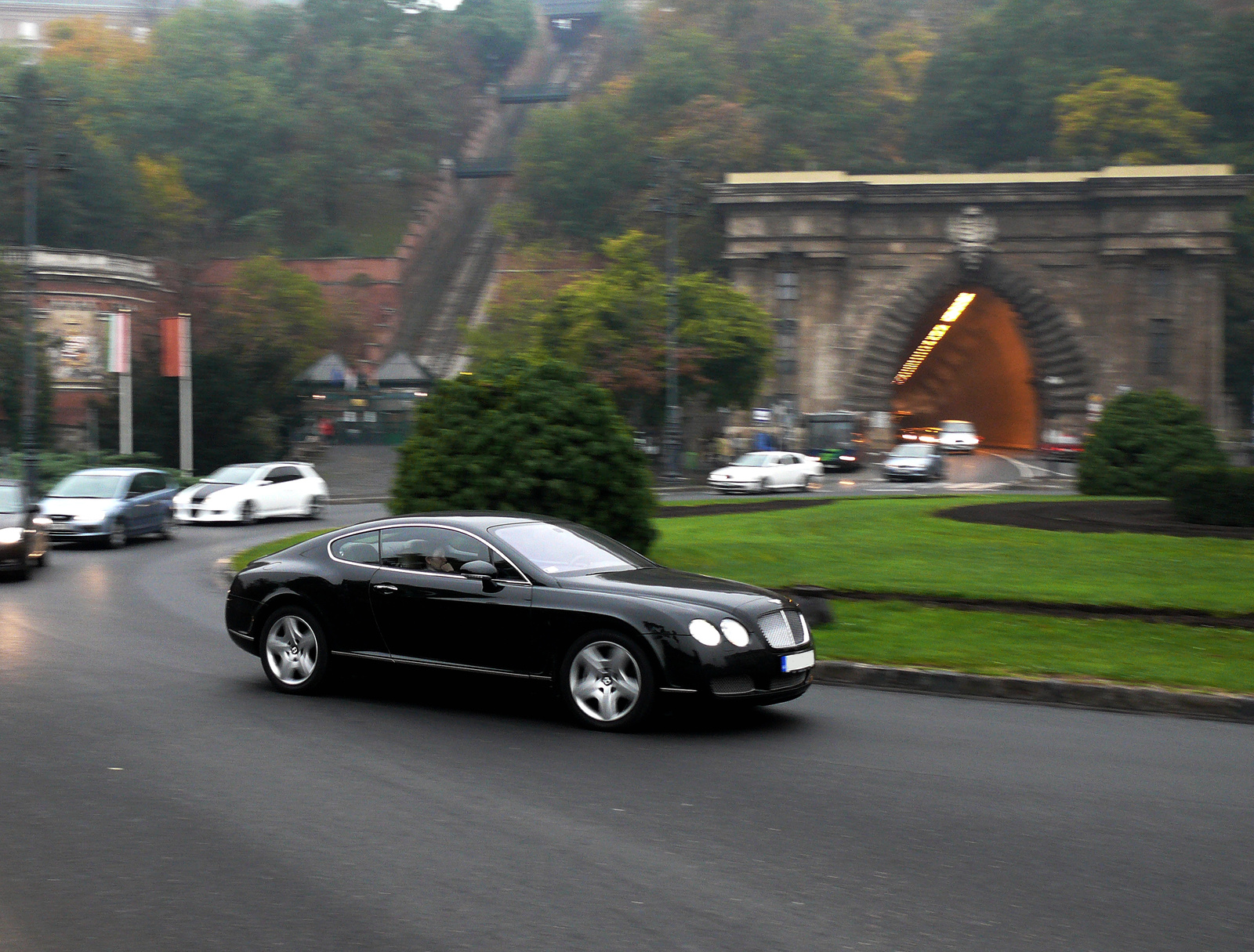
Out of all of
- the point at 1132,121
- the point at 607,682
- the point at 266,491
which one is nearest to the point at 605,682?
the point at 607,682

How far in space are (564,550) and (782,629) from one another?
5.87 feet

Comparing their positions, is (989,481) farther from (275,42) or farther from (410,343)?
(275,42)

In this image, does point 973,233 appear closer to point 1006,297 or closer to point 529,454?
point 1006,297

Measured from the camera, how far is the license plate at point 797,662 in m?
9.49

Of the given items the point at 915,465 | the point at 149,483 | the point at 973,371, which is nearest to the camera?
the point at 149,483

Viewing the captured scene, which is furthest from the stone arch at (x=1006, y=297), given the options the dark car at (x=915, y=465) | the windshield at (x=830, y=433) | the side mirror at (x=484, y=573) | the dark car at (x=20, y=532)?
the side mirror at (x=484, y=573)

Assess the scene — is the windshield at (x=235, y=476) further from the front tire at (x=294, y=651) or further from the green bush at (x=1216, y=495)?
the front tire at (x=294, y=651)

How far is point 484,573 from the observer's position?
10.0 meters

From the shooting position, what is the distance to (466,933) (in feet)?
17.6

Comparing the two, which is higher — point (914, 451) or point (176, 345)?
point (176, 345)

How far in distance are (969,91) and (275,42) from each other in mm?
56721

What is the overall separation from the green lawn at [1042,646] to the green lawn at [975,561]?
1.10 metres

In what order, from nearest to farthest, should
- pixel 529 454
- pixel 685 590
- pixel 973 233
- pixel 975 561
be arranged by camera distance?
1. pixel 685 590
2. pixel 529 454
3. pixel 975 561
4. pixel 973 233

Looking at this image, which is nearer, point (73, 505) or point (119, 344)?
point (73, 505)
